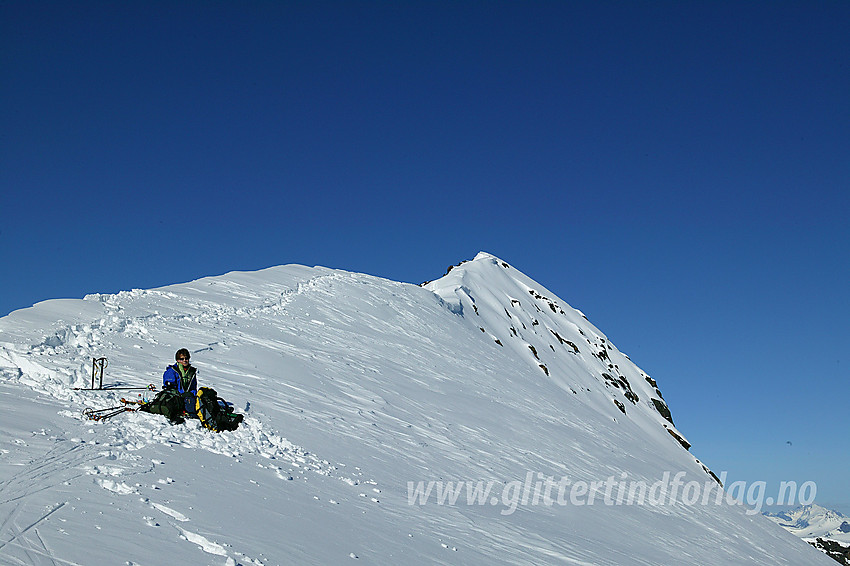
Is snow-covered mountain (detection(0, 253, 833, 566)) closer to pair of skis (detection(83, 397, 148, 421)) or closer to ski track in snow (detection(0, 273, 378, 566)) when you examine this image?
ski track in snow (detection(0, 273, 378, 566))

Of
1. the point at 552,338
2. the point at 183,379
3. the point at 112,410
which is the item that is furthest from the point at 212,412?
the point at 552,338

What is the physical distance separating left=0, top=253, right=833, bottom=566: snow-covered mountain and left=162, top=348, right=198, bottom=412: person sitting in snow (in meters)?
0.59

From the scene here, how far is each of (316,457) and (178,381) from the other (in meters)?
2.81

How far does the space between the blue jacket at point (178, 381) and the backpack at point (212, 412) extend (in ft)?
0.72

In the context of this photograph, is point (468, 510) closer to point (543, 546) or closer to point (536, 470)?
point (543, 546)

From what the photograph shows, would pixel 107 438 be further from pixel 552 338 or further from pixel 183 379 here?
pixel 552 338

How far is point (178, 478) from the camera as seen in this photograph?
7699 mm

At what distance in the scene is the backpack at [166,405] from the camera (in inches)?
389

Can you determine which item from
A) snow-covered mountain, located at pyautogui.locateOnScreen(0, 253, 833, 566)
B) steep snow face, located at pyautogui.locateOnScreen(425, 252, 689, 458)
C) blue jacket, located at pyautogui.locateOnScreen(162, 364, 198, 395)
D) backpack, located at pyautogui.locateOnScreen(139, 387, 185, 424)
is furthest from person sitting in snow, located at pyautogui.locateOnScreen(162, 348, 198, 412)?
steep snow face, located at pyautogui.locateOnScreen(425, 252, 689, 458)

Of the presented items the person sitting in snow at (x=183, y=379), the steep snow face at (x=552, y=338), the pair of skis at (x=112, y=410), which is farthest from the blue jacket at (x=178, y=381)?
the steep snow face at (x=552, y=338)

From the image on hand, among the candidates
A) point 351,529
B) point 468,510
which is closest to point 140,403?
point 351,529


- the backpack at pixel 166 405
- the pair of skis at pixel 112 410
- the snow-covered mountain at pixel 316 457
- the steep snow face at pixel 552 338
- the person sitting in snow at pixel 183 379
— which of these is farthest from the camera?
the steep snow face at pixel 552 338

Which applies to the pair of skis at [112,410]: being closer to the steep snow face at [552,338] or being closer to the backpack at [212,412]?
the backpack at [212,412]

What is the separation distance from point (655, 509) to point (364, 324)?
13.9 metres
